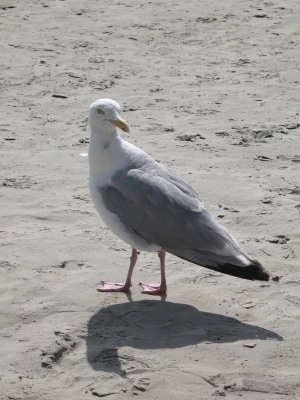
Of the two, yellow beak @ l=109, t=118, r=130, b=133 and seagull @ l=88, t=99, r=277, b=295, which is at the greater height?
yellow beak @ l=109, t=118, r=130, b=133

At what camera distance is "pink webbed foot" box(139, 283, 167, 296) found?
5.09m

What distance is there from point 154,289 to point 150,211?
55cm

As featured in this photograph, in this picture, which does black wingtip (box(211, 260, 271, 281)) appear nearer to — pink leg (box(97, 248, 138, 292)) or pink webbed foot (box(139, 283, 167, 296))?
pink webbed foot (box(139, 283, 167, 296))

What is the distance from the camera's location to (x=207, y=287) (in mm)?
5188

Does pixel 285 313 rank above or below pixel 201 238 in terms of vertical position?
below

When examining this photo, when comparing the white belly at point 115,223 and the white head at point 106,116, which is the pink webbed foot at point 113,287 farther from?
the white head at point 106,116

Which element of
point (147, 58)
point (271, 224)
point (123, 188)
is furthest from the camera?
point (147, 58)

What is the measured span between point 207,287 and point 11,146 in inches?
116

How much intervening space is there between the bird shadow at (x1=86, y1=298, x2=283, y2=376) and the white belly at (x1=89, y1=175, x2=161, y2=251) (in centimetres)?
38

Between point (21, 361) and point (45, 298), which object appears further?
point (45, 298)

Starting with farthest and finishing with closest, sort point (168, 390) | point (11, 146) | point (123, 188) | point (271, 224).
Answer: point (11, 146) → point (271, 224) → point (123, 188) → point (168, 390)

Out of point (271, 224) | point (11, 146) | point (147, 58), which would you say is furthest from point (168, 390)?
point (147, 58)

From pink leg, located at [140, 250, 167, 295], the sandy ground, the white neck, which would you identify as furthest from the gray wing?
the sandy ground

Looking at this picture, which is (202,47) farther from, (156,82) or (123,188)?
(123,188)
